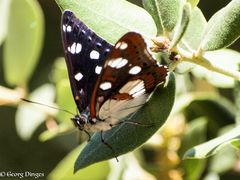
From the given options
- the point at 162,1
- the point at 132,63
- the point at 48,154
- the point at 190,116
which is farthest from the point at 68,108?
the point at 48,154

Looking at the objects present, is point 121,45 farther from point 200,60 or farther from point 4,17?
point 4,17

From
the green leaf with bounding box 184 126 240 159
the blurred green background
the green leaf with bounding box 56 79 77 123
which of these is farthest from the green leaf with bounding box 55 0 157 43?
the blurred green background

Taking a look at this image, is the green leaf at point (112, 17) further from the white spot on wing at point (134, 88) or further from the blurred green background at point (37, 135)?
the blurred green background at point (37, 135)

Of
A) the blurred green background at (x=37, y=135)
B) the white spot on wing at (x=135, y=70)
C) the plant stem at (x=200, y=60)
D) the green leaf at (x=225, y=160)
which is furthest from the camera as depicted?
the blurred green background at (x=37, y=135)

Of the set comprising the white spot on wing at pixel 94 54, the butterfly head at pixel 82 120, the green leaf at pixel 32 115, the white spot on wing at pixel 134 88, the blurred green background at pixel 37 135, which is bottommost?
the blurred green background at pixel 37 135

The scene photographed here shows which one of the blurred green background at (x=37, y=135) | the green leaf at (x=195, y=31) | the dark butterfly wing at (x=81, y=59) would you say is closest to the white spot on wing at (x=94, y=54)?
the dark butterfly wing at (x=81, y=59)

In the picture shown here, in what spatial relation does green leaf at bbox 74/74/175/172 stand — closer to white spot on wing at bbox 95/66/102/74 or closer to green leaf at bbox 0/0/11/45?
white spot on wing at bbox 95/66/102/74
